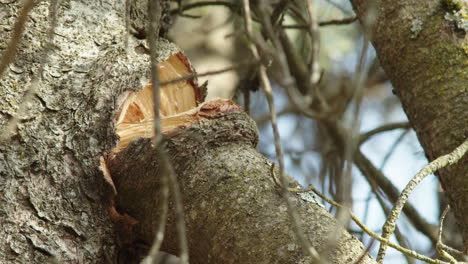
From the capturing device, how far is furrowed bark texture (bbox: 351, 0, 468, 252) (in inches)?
56.2

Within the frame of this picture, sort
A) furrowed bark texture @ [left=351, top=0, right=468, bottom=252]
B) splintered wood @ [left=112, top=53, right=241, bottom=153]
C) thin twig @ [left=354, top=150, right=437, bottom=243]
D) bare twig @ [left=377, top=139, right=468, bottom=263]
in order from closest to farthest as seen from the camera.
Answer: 1. bare twig @ [left=377, top=139, right=468, bottom=263]
2. splintered wood @ [left=112, top=53, right=241, bottom=153]
3. furrowed bark texture @ [left=351, top=0, right=468, bottom=252]
4. thin twig @ [left=354, top=150, right=437, bottom=243]

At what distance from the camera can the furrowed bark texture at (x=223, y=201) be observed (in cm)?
111

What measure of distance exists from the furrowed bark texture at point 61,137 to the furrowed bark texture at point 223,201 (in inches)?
3.2

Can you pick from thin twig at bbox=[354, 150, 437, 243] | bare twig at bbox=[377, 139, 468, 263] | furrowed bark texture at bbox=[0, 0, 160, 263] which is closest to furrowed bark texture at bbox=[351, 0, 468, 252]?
bare twig at bbox=[377, 139, 468, 263]

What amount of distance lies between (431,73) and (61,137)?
0.94m

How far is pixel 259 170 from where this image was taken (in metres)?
1.22

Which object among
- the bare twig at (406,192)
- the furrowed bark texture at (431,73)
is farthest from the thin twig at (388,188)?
the bare twig at (406,192)

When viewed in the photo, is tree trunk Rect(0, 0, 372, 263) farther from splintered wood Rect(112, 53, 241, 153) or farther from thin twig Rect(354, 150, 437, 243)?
thin twig Rect(354, 150, 437, 243)

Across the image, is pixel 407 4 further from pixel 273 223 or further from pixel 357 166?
pixel 273 223

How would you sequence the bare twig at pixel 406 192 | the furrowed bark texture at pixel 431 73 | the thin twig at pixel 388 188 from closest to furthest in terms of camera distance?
the bare twig at pixel 406 192, the furrowed bark texture at pixel 431 73, the thin twig at pixel 388 188

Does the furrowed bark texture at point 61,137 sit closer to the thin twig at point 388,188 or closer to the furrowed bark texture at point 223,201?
the furrowed bark texture at point 223,201

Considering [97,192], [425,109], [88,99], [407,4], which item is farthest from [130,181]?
[407,4]

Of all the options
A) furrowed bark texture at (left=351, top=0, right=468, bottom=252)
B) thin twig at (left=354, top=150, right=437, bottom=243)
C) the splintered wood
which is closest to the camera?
the splintered wood

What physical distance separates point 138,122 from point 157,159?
15 cm
